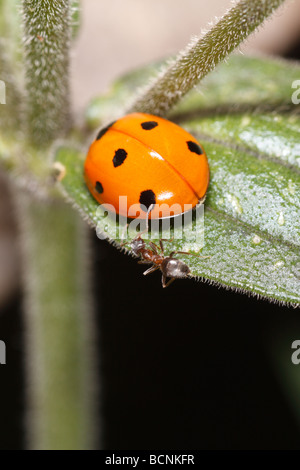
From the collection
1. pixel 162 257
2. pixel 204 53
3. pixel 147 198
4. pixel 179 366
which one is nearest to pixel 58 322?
pixel 179 366

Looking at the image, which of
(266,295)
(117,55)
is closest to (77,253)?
(266,295)

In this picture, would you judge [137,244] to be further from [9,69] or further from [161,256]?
[9,69]

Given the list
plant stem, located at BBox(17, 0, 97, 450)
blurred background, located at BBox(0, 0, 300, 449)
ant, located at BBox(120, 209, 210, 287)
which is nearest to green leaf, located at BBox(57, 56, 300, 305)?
ant, located at BBox(120, 209, 210, 287)

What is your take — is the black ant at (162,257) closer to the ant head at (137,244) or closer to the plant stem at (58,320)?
the ant head at (137,244)

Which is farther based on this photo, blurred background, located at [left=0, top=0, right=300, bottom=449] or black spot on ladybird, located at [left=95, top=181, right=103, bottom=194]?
blurred background, located at [left=0, top=0, right=300, bottom=449]

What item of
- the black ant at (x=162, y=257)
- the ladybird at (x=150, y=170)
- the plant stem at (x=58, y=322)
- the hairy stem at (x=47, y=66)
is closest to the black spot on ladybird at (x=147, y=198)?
the ladybird at (x=150, y=170)

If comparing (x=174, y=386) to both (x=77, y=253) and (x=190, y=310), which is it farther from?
(x=77, y=253)

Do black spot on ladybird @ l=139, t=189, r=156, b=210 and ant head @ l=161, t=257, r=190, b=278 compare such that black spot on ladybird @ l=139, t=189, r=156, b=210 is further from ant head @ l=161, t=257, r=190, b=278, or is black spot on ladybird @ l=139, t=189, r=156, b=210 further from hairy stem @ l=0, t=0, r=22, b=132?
→ hairy stem @ l=0, t=0, r=22, b=132
